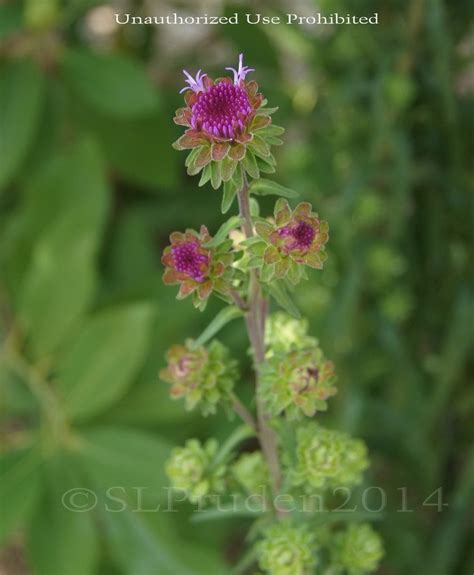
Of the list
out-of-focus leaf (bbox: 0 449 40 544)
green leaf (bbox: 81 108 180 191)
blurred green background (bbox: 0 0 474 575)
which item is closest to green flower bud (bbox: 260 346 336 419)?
blurred green background (bbox: 0 0 474 575)

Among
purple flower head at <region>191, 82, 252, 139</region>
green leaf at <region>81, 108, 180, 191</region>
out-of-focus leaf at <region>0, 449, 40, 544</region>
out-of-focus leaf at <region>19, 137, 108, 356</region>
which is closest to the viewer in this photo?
purple flower head at <region>191, 82, 252, 139</region>

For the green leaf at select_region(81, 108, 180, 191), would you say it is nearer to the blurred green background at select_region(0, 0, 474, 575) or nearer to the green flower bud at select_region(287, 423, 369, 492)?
the blurred green background at select_region(0, 0, 474, 575)

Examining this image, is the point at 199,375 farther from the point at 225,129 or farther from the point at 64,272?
the point at 64,272

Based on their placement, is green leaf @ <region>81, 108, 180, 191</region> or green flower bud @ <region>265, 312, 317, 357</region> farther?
green leaf @ <region>81, 108, 180, 191</region>

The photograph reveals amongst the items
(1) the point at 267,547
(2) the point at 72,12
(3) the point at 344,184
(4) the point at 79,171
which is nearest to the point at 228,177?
(1) the point at 267,547

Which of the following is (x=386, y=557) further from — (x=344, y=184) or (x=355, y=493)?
(x=344, y=184)

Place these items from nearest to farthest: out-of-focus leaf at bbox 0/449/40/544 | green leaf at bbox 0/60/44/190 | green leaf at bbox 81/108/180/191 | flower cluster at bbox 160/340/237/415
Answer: flower cluster at bbox 160/340/237/415 < out-of-focus leaf at bbox 0/449/40/544 < green leaf at bbox 0/60/44/190 < green leaf at bbox 81/108/180/191
